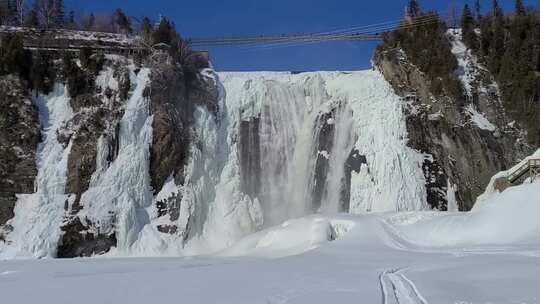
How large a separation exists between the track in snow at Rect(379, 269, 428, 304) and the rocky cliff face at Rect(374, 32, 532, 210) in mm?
21577

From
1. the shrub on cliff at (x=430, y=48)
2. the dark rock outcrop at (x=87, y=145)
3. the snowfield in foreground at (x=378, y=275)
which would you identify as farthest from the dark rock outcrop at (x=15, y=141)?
the shrub on cliff at (x=430, y=48)

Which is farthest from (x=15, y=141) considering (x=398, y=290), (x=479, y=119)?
(x=398, y=290)

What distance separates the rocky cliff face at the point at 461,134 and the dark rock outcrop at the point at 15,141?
21.6 meters

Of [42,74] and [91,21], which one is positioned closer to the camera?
[42,74]

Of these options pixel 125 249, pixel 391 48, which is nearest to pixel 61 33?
pixel 125 249

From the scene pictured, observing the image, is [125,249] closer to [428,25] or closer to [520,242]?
[520,242]

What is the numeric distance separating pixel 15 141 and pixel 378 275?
25.5m

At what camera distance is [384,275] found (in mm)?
11281

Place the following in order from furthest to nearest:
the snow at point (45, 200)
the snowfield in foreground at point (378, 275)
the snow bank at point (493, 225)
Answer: the snow at point (45, 200) < the snow bank at point (493, 225) < the snowfield in foreground at point (378, 275)

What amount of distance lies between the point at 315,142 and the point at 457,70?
1045 cm

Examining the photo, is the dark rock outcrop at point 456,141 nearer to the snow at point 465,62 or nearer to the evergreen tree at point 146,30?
the snow at point 465,62

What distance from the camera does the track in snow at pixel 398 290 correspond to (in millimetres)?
8250

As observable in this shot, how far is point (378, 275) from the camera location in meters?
11.4

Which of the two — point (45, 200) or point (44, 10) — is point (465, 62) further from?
point (44, 10)
